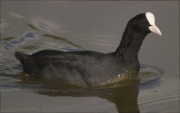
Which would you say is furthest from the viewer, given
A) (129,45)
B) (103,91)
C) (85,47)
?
(85,47)

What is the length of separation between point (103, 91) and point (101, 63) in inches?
16.8

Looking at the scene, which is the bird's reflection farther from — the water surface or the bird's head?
the bird's head

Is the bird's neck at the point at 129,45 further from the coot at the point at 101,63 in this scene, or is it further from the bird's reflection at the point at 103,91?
the bird's reflection at the point at 103,91

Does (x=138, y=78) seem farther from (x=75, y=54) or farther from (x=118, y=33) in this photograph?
(x=118, y=33)

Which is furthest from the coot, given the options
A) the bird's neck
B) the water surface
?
the water surface

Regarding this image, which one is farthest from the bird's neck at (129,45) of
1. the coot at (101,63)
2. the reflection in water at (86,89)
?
the reflection in water at (86,89)

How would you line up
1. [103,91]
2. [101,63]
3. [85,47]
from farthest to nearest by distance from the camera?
[85,47] < [101,63] < [103,91]

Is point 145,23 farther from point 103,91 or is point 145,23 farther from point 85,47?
point 85,47

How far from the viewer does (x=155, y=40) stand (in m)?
9.45

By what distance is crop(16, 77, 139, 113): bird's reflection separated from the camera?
7.15 metres

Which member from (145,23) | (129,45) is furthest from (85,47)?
(145,23)

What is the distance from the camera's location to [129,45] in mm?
7742

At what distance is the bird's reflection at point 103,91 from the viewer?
23.5 feet

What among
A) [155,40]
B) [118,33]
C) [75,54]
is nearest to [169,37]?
[155,40]
